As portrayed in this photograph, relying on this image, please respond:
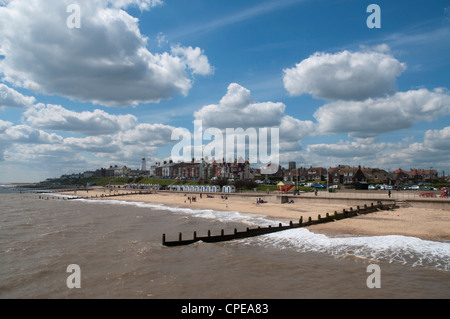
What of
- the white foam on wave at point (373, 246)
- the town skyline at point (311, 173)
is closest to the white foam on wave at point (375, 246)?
the white foam on wave at point (373, 246)

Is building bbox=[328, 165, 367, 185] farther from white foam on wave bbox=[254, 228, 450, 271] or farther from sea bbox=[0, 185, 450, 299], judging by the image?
sea bbox=[0, 185, 450, 299]

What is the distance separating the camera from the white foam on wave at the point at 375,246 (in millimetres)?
17859

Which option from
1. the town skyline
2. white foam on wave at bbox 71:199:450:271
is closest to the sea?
white foam on wave at bbox 71:199:450:271

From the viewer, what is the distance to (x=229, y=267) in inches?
672

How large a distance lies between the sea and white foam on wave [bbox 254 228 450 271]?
6 centimetres

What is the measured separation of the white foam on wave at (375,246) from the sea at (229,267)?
6 cm

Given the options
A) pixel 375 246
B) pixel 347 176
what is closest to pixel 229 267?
pixel 375 246

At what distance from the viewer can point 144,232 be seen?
28.2m

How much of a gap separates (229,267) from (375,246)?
1161 centimetres

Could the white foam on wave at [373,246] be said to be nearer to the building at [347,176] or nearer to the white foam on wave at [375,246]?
the white foam on wave at [375,246]
